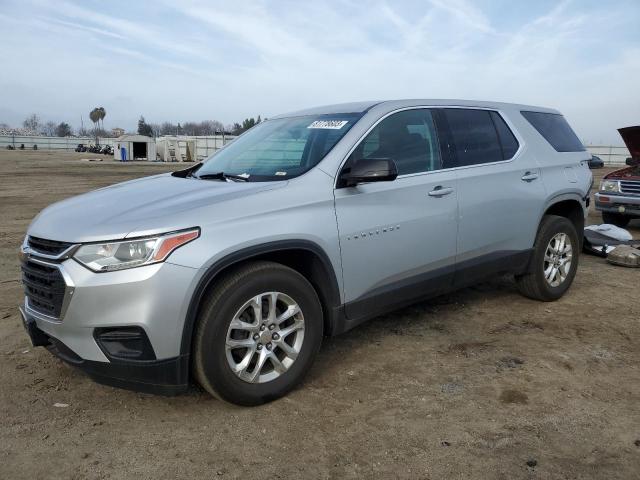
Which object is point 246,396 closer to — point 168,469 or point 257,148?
point 168,469

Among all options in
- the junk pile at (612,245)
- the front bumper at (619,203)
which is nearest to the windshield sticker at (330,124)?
the junk pile at (612,245)

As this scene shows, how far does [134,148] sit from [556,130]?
4651 centimetres

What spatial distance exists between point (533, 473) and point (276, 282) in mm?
1606

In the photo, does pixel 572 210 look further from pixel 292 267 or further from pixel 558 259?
pixel 292 267

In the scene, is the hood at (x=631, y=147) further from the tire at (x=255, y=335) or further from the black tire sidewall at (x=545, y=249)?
the tire at (x=255, y=335)

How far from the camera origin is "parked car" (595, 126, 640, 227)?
9047 millimetres

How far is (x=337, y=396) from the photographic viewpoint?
331 centimetres

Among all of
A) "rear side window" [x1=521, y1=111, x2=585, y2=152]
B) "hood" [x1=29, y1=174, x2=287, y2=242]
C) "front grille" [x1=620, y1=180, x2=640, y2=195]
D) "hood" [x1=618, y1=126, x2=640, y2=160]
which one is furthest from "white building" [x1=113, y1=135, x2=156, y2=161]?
"hood" [x1=29, y1=174, x2=287, y2=242]

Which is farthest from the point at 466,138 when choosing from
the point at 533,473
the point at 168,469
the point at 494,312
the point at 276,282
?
the point at 168,469

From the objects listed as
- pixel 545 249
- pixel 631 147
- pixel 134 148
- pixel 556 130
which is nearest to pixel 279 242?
pixel 545 249

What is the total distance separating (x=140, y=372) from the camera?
2758 mm

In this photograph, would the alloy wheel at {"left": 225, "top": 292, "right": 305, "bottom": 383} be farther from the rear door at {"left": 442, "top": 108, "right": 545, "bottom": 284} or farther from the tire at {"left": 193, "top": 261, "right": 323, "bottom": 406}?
the rear door at {"left": 442, "top": 108, "right": 545, "bottom": 284}

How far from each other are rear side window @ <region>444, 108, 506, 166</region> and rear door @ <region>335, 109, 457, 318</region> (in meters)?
0.24

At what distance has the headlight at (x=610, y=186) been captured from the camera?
9.32m
